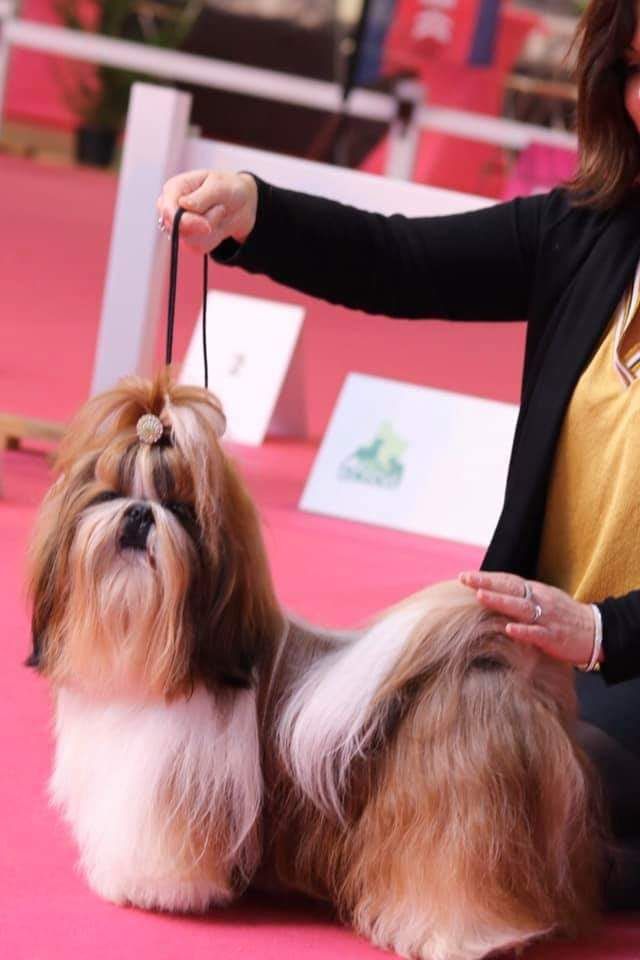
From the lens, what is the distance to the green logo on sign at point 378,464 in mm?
4234

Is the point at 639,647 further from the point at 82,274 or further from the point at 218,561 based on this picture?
the point at 82,274

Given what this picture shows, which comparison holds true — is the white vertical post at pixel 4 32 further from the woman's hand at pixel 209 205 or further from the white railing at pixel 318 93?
the woman's hand at pixel 209 205

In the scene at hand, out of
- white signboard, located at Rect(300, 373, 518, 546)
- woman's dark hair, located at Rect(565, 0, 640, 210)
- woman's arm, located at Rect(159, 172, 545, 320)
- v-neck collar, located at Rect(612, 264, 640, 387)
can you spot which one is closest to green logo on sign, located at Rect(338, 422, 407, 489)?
white signboard, located at Rect(300, 373, 518, 546)

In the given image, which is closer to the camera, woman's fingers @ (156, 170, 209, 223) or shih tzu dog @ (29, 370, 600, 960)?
shih tzu dog @ (29, 370, 600, 960)

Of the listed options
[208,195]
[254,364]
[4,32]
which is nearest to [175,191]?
[208,195]

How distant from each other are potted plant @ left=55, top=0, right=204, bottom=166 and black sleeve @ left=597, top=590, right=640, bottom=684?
10.2 meters

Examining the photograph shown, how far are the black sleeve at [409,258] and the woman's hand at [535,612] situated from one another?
0.57 m

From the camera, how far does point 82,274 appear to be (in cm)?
755

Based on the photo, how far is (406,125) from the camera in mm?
8758

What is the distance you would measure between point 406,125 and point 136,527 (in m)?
7.43

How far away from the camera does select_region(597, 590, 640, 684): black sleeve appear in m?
1.86

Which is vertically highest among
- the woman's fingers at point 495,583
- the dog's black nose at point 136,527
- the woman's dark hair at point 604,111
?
the woman's dark hair at point 604,111

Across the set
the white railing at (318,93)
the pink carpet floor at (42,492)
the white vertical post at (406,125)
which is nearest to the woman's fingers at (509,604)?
the pink carpet floor at (42,492)

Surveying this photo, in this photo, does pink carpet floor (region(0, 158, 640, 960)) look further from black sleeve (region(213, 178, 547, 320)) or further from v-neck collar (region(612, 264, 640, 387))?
v-neck collar (region(612, 264, 640, 387))
